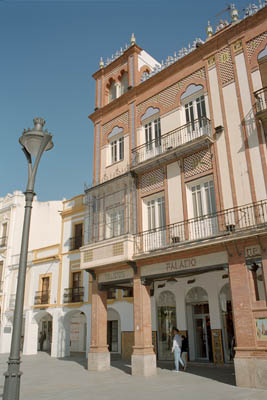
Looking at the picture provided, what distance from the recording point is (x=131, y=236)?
14.3 metres

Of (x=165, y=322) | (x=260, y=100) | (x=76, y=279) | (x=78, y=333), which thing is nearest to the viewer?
(x=260, y=100)

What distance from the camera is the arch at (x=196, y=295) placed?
16219mm

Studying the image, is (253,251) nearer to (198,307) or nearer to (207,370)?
(207,370)

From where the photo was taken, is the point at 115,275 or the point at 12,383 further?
the point at 115,275

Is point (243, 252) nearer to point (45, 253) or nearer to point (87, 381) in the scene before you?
point (87, 381)

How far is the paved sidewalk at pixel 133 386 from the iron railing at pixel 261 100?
878cm

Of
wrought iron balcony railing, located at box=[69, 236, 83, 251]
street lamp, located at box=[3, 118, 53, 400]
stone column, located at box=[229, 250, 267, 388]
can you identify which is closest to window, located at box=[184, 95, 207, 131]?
stone column, located at box=[229, 250, 267, 388]

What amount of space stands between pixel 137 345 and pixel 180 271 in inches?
133

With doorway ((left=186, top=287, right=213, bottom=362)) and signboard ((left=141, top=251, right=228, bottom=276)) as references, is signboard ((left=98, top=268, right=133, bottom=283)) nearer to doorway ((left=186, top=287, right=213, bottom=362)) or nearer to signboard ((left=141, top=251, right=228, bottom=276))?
signboard ((left=141, top=251, right=228, bottom=276))

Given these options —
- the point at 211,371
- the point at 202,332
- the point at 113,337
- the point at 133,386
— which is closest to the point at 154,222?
the point at 202,332

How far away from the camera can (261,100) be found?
1198 cm

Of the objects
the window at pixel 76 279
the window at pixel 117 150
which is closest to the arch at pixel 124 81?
the window at pixel 117 150

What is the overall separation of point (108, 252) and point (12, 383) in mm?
9354

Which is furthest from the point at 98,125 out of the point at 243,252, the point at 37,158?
the point at 37,158
